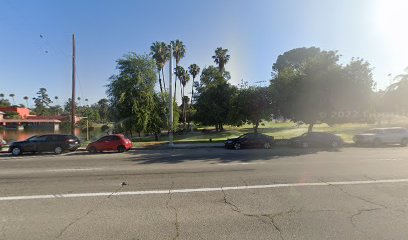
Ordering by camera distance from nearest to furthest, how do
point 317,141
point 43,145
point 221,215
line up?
point 221,215 → point 43,145 → point 317,141

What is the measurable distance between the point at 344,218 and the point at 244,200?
2396mm

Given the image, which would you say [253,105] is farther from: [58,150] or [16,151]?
[16,151]

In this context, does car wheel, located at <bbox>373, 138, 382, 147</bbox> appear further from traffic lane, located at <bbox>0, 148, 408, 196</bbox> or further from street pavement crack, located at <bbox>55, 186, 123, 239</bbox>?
street pavement crack, located at <bbox>55, 186, 123, 239</bbox>

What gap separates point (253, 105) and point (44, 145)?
21.8 m

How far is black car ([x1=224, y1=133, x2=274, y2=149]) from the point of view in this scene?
Result: 2259cm

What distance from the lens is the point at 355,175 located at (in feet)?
35.1

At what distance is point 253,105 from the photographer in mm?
32938

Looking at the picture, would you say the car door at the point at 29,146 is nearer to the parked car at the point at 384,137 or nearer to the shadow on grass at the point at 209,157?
the shadow on grass at the point at 209,157

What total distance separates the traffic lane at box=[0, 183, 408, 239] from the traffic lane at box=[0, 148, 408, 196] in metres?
1.34

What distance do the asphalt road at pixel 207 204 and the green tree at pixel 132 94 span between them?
2209 cm

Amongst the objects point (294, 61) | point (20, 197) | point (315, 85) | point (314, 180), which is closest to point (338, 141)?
point (315, 85)

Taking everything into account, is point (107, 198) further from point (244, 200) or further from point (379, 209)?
point (379, 209)

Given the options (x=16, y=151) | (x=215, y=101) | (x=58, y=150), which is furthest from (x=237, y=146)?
(x=215, y=101)

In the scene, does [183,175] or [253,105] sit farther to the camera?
[253,105]
